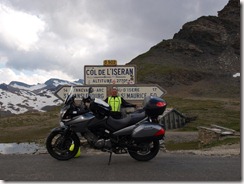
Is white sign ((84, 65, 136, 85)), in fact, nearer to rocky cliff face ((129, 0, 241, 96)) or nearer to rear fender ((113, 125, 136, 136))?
rear fender ((113, 125, 136, 136))

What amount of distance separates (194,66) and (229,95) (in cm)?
3319

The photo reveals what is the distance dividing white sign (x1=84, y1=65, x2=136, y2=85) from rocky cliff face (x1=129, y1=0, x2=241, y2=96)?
84.4 m

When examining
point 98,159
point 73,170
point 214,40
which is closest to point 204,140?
point 98,159

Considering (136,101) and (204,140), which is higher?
→ (136,101)

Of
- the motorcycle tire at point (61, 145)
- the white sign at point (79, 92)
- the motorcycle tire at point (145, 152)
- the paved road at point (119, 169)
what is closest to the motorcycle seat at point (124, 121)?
the motorcycle tire at point (145, 152)

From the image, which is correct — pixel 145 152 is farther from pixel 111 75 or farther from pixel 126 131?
pixel 111 75

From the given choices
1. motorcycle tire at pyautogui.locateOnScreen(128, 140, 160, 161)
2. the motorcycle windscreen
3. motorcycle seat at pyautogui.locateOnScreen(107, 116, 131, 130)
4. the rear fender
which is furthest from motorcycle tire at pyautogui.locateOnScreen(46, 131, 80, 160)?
the motorcycle windscreen

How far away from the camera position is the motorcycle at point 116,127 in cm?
871

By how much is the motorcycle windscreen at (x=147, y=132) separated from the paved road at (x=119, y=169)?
22.5 inches

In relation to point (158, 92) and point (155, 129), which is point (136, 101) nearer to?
point (158, 92)

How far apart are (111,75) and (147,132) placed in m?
6.50

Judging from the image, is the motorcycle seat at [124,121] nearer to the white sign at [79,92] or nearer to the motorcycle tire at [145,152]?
the motorcycle tire at [145,152]

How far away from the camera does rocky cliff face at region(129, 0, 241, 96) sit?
108 meters

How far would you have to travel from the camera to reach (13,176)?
24.4ft
